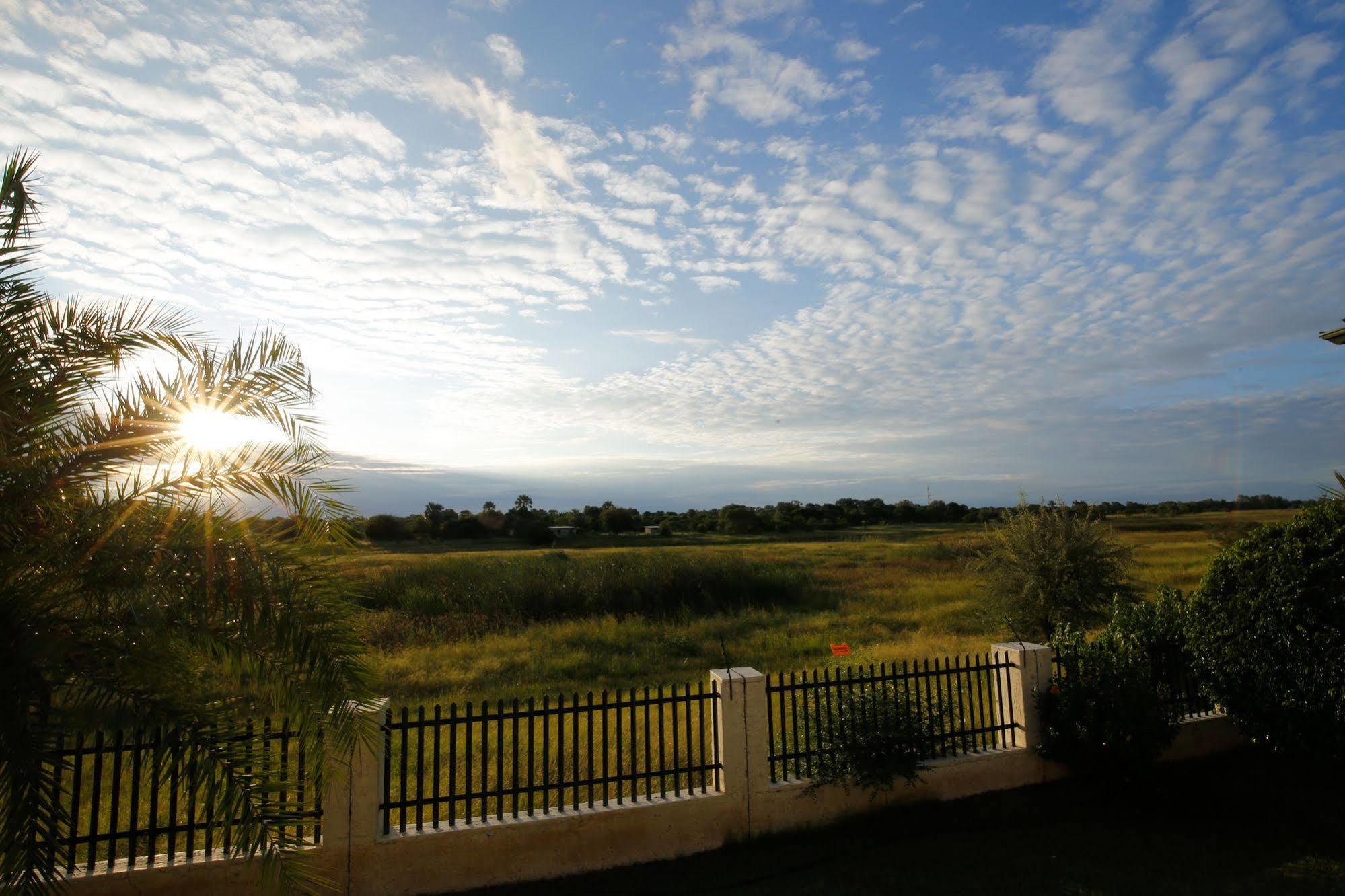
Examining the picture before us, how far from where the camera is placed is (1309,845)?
660 centimetres

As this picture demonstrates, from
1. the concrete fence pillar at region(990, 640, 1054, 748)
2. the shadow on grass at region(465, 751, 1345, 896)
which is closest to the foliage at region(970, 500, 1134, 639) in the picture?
the shadow on grass at region(465, 751, 1345, 896)

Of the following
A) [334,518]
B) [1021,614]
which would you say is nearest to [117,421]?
[334,518]

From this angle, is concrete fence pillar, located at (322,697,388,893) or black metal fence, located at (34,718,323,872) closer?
black metal fence, located at (34,718,323,872)

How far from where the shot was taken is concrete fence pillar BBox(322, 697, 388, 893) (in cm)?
573

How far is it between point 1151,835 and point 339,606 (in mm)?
7487

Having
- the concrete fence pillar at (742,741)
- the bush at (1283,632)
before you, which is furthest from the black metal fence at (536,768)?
the bush at (1283,632)

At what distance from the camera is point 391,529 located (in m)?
55.0

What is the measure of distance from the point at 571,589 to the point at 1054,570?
15296 millimetres

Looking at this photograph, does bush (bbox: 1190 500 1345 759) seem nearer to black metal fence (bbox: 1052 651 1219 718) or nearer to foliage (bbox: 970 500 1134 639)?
black metal fence (bbox: 1052 651 1219 718)

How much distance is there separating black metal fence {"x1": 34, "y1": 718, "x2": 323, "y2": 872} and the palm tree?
0.15 ft

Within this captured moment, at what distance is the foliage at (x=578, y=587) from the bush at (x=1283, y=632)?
1824cm

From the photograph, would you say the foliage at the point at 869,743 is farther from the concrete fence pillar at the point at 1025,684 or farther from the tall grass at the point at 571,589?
the tall grass at the point at 571,589

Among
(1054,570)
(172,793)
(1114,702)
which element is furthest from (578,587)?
(172,793)

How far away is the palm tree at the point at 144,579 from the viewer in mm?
4125
